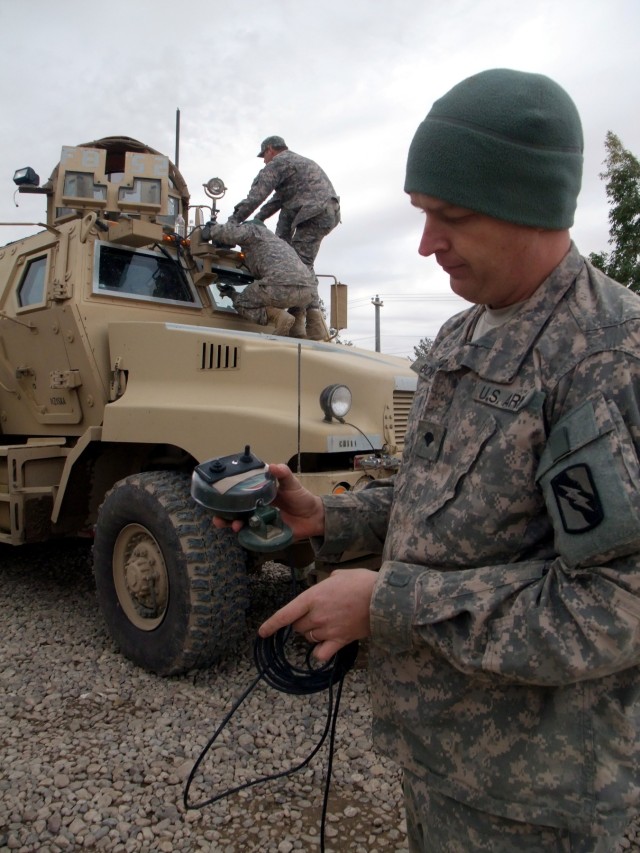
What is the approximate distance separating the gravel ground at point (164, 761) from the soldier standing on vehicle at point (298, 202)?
2274mm

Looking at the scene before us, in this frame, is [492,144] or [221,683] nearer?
[492,144]

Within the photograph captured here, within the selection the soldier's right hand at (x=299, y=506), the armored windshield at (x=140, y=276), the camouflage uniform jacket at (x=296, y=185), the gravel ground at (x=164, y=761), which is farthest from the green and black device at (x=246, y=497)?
the camouflage uniform jacket at (x=296, y=185)

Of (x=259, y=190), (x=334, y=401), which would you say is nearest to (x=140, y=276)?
(x=259, y=190)

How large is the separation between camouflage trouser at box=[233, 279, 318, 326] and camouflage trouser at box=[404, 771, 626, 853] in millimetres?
3562

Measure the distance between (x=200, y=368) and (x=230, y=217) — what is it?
1528 millimetres

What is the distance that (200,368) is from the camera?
3510 mm

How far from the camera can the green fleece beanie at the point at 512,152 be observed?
0.95 m

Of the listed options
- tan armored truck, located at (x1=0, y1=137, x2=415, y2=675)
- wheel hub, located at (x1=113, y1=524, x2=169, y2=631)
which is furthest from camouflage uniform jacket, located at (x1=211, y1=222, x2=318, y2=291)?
wheel hub, located at (x1=113, y1=524, x2=169, y2=631)

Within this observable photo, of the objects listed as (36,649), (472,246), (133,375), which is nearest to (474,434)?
(472,246)

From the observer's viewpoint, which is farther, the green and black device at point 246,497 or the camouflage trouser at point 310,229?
the camouflage trouser at point 310,229

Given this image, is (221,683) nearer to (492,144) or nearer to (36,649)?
(36,649)

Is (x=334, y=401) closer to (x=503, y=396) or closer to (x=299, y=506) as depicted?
(x=299, y=506)

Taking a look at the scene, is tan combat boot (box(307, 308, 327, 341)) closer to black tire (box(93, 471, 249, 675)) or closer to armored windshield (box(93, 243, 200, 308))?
armored windshield (box(93, 243, 200, 308))

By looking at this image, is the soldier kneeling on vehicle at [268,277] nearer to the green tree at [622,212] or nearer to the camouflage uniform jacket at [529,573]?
the camouflage uniform jacket at [529,573]
